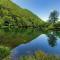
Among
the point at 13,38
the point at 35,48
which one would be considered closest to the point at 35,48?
the point at 35,48

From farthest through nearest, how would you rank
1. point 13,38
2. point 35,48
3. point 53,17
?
Result: 1. point 53,17
2. point 13,38
3. point 35,48

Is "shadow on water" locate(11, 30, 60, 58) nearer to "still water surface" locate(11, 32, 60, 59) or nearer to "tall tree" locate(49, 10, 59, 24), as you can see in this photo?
"still water surface" locate(11, 32, 60, 59)

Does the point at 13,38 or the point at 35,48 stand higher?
the point at 35,48

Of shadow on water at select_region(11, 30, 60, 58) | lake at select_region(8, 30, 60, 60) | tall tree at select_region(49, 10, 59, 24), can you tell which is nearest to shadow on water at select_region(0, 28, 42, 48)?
lake at select_region(8, 30, 60, 60)

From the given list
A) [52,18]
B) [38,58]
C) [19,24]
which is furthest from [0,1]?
[52,18]

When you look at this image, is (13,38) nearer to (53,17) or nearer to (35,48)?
(35,48)

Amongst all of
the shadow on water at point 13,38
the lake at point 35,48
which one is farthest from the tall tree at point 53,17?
the lake at point 35,48

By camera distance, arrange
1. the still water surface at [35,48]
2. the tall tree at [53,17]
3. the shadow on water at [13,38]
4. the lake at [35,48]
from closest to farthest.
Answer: the lake at [35,48] < the still water surface at [35,48] < the shadow on water at [13,38] < the tall tree at [53,17]

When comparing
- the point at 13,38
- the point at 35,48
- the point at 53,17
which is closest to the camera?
the point at 35,48

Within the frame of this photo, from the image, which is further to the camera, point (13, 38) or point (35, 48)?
point (13, 38)

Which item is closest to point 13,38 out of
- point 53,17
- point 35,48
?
point 35,48

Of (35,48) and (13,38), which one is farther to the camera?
(13,38)

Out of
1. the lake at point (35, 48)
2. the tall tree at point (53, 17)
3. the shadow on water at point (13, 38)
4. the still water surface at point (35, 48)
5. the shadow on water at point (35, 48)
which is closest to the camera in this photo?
the lake at point (35, 48)

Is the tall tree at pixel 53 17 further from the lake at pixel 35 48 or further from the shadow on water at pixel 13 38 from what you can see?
the lake at pixel 35 48
